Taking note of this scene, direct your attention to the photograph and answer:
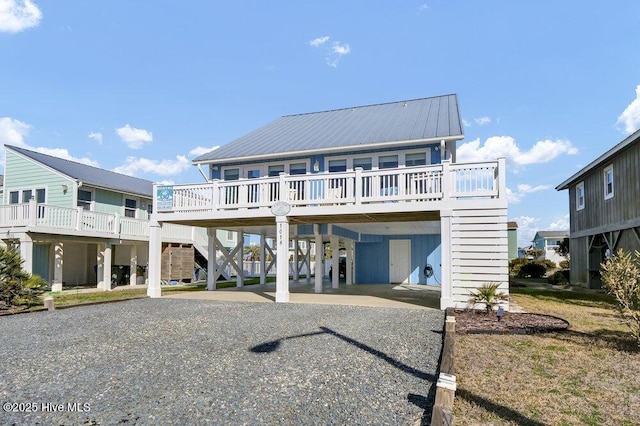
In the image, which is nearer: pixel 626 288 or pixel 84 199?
pixel 626 288

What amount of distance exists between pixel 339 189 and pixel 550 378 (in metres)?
8.56

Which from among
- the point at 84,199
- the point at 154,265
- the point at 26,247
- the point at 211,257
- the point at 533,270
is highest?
the point at 84,199

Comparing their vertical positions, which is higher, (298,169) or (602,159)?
(602,159)

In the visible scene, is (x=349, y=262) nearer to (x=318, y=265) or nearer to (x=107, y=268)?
(x=318, y=265)

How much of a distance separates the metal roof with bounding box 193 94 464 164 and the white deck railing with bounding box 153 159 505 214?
213cm

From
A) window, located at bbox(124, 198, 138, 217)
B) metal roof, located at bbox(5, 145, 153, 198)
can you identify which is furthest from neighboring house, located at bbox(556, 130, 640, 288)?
window, located at bbox(124, 198, 138, 217)

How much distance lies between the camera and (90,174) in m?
21.4

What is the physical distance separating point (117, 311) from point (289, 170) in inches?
332

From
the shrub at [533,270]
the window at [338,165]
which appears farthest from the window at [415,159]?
the shrub at [533,270]

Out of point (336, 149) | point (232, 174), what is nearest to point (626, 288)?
point (336, 149)

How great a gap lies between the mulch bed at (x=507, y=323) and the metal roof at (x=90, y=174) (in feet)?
59.3

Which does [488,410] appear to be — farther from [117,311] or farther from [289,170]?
[289,170]

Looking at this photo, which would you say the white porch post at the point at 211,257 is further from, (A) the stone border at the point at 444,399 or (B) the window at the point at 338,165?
(A) the stone border at the point at 444,399

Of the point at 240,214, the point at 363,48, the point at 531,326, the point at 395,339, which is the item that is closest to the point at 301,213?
the point at 240,214
